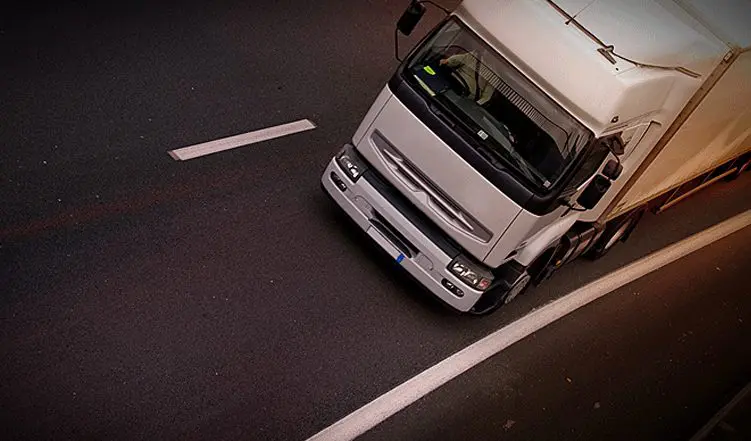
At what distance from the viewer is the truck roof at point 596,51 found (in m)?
7.04

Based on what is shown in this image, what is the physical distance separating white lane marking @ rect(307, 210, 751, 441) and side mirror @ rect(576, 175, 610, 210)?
187 centimetres

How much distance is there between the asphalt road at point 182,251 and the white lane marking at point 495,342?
0.38 feet

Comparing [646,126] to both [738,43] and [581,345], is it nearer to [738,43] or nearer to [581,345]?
[738,43]

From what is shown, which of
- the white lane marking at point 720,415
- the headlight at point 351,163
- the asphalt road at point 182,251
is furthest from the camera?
the white lane marking at point 720,415

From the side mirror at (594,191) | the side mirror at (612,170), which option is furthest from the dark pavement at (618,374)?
the side mirror at (612,170)

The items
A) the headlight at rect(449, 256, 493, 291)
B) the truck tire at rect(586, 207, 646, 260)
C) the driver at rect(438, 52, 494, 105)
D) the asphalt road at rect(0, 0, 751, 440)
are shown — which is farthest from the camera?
the truck tire at rect(586, 207, 646, 260)

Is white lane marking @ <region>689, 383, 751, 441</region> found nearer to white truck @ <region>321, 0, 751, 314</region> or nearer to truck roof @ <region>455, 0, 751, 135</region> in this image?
white truck @ <region>321, 0, 751, 314</region>

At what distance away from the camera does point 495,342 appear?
856 centimetres

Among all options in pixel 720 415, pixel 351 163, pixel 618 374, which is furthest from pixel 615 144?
pixel 720 415

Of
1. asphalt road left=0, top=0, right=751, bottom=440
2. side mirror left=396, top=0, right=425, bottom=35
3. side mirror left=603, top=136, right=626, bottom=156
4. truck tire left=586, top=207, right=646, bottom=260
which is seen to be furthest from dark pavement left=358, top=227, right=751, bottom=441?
side mirror left=396, top=0, right=425, bottom=35

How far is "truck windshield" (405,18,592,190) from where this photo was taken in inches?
287

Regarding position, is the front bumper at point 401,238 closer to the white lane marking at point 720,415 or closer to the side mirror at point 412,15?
the side mirror at point 412,15

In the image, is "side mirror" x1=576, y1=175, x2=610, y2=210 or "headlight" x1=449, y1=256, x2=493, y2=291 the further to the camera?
"headlight" x1=449, y1=256, x2=493, y2=291

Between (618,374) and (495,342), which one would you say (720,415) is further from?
(495,342)
